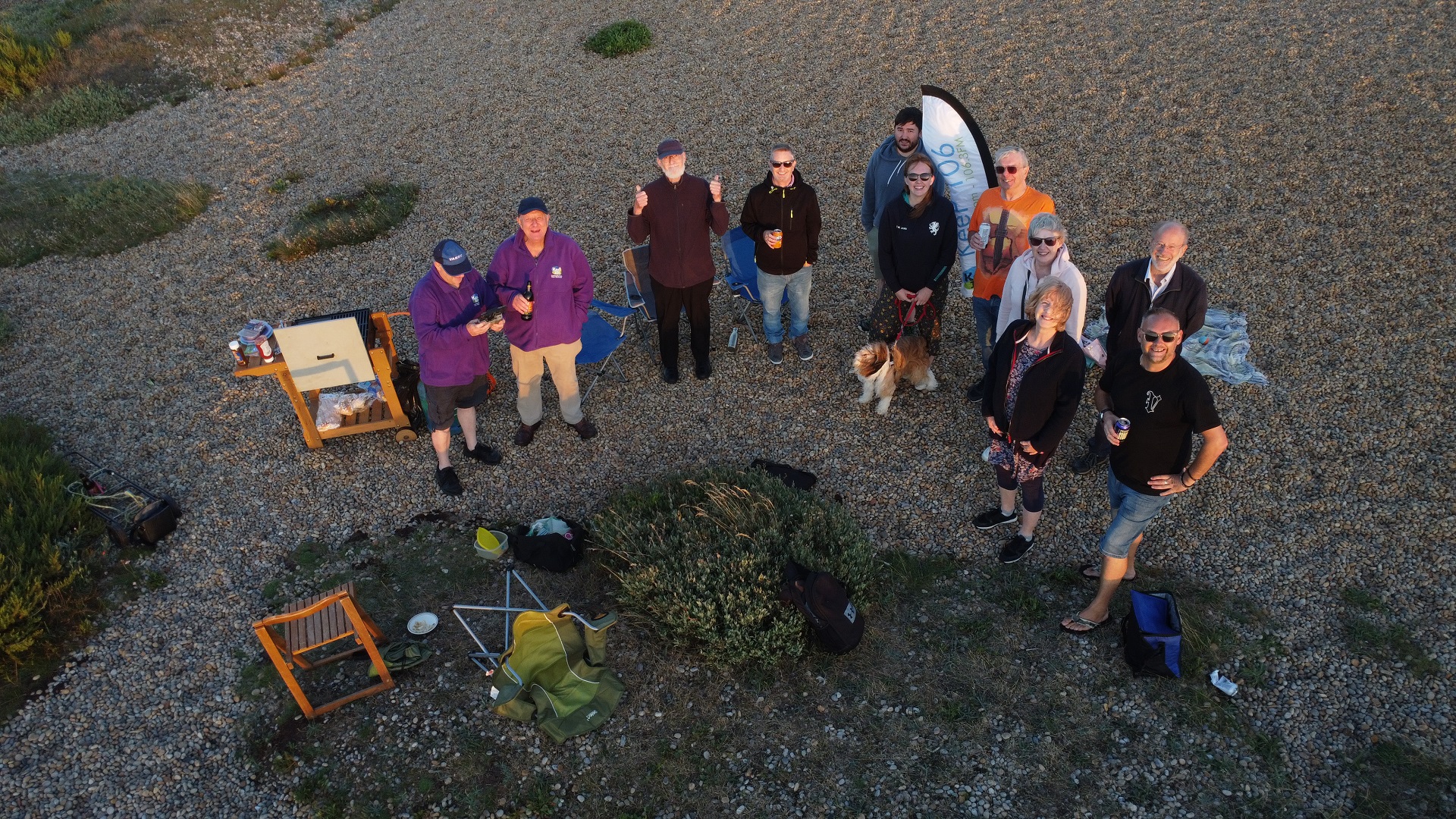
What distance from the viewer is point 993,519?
19.5 ft

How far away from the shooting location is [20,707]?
519 cm

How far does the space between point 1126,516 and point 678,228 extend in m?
3.77

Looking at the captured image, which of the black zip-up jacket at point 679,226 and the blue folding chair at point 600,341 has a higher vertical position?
the black zip-up jacket at point 679,226

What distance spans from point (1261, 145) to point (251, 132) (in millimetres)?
13068

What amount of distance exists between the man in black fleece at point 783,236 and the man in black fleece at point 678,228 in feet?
1.06

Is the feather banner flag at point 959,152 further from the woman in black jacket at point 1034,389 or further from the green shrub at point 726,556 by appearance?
the green shrub at point 726,556

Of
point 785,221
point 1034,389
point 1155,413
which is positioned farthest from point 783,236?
point 1155,413

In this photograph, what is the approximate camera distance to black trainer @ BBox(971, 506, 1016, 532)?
593 cm

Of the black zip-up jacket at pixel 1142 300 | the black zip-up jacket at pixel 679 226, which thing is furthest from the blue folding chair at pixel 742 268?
the black zip-up jacket at pixel 1142 300

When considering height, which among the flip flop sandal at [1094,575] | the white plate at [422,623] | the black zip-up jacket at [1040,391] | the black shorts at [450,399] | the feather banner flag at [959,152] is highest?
the feather banner flag at [959,152]

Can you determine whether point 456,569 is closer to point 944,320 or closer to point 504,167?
point 944,320

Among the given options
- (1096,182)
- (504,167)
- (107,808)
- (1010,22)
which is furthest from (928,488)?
(1010,22)

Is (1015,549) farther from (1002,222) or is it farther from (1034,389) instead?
(1002,222)

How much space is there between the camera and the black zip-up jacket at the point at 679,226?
6.48 m
